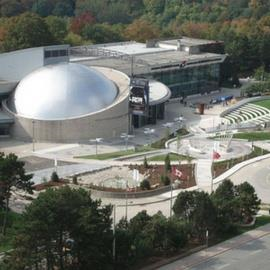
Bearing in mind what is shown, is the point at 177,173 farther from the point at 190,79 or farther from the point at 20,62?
the point at 190,79

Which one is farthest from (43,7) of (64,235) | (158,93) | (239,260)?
(64,235)

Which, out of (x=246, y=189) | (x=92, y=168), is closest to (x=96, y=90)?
(x=92, y=168)

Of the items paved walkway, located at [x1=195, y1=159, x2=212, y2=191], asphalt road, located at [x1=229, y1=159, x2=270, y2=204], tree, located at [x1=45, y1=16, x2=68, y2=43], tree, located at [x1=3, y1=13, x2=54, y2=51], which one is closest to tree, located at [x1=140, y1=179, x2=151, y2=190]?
paved walkway, located at [x1=195, y1=159, x2=212, y2=191]

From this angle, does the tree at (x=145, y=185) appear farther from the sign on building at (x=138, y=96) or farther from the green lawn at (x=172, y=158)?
the sign on building at (x=138, y=96)

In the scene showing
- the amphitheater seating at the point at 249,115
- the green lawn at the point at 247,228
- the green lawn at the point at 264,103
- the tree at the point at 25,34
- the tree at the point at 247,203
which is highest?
the tree at the point at 25,34

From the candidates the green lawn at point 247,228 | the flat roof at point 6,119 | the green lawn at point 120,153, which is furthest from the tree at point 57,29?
the green lawn at point 247,228

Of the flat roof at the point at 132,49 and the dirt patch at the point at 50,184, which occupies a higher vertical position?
the flat roof at the point at 132,49

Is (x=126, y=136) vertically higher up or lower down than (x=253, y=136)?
higher up

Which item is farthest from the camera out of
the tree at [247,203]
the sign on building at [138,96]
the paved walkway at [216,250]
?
the sign on building at [138,96]
